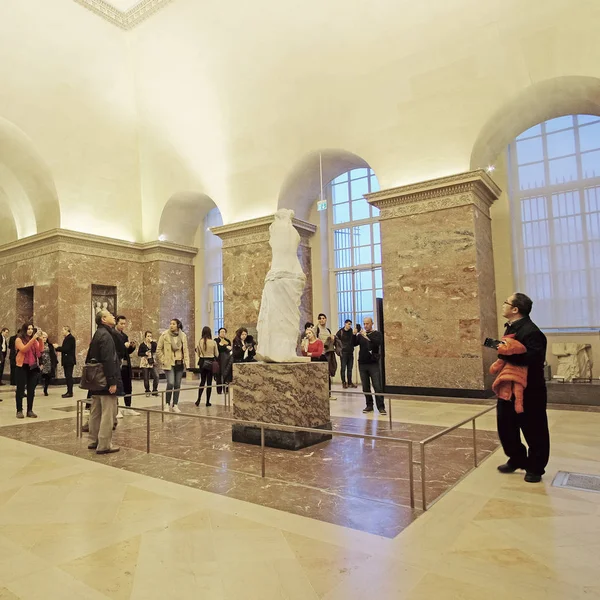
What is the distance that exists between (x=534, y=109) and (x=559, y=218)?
8.07ft

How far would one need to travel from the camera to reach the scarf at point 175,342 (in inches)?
328

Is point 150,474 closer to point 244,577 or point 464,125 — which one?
point 244,577

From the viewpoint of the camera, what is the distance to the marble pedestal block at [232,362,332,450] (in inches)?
220

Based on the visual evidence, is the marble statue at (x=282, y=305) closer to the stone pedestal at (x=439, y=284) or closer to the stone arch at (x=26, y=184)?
the stone pedestal at (x=439, y=284)

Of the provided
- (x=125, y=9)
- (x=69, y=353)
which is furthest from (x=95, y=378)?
(x=125, y=9)

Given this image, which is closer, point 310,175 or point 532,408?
point 532,408

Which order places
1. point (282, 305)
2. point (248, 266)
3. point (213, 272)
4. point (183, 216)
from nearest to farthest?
point (282, 305)
point (248, 266)
point (183, 216)
point (213, 272)

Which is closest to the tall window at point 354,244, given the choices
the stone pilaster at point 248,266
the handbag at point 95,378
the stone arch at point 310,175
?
the stone arch at point 310,175

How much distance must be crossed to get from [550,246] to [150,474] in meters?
9.95

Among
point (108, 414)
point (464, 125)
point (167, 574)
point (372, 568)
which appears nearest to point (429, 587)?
point (372, 568)

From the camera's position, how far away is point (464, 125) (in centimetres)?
1015

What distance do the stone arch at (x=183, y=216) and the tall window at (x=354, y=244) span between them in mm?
4457

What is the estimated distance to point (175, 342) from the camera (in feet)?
27.5

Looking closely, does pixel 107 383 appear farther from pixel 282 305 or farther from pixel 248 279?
pixel 248 279
